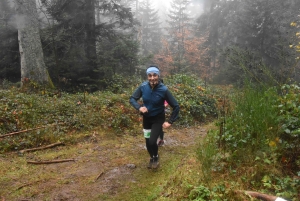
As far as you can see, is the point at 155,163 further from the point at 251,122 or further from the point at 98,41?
the point at 98,41

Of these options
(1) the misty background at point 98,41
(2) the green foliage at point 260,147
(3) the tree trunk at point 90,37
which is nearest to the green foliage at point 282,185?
(2) the green foliage at point 260,147

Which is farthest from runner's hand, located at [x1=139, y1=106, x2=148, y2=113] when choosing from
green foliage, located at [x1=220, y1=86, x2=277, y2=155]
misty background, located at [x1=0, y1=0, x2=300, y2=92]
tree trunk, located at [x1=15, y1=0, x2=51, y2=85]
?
tree trunk, located at [x1=15, y1=0, x2=51, y2=85]

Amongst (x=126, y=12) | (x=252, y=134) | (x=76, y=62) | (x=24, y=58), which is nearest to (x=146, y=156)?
(x=252, y=134)

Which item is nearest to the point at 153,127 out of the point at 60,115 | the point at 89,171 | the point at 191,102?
the point at 89,171

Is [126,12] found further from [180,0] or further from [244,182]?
[180,0]

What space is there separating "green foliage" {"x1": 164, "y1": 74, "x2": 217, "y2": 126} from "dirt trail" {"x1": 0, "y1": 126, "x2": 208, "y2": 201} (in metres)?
2.91

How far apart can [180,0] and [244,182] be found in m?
41.7

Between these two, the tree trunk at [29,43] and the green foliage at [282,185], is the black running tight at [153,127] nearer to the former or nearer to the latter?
the green foliage at [282,185]

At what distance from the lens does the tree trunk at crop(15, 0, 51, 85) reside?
999cm

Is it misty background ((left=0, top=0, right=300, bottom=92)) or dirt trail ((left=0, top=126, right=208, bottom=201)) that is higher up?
misty background ((left=0, top=0, right=300, bottom=92))

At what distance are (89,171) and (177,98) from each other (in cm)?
640

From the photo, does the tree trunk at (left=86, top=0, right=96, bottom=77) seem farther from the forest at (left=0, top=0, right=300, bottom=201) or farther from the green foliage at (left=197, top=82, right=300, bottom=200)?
the green foliage at (left=197, top=82, right=300, bottom=200)

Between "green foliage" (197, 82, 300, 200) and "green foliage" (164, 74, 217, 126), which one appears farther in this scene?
"green foliage" (164, 74, 217, 126)

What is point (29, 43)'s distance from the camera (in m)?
10.2
